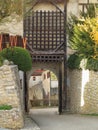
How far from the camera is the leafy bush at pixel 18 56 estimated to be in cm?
1844

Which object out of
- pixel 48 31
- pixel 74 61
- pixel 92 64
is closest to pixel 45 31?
pixel 48 31

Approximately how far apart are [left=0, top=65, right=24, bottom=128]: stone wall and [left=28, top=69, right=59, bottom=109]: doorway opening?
27.3 metres

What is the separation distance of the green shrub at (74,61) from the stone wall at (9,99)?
8668mm

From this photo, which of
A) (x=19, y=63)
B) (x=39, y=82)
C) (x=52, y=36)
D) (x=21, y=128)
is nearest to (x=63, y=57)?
(x=52, y=36)

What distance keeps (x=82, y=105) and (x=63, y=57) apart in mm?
5252

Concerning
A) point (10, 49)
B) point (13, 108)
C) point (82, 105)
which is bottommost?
point (82, 105)

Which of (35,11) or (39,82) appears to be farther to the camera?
(39,82)

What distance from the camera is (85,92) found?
22969mm

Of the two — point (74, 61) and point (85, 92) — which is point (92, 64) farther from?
point (74, 61)

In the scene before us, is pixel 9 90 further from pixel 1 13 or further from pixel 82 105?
pixel 82 105

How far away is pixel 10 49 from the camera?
18766 mm

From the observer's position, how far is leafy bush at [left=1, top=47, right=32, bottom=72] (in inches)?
726

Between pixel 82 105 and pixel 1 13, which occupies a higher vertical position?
pixel 1 13

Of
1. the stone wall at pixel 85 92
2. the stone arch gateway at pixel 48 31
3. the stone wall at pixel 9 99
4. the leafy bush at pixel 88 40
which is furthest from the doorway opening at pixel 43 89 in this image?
the stone wall at pixel 9 99
